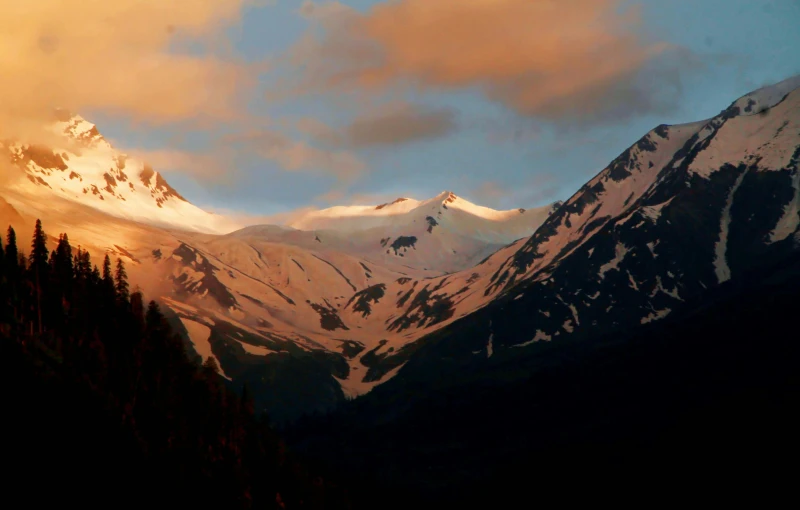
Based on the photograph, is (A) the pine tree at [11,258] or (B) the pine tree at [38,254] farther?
(B) the pine tree at [38,254]

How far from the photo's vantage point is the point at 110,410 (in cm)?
13488

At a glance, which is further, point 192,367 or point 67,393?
point 192,367

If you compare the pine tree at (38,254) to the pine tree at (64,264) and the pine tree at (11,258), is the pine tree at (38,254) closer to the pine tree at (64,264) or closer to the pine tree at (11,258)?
the pine tree at (64,264)

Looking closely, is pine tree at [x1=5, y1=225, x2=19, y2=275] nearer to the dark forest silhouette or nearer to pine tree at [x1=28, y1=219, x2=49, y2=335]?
the dark forest silhouette

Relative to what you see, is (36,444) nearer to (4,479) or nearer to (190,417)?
(4,479)

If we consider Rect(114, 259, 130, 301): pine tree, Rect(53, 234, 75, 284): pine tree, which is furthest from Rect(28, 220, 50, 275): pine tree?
Rect(114, 259, 130, 301): pine tree

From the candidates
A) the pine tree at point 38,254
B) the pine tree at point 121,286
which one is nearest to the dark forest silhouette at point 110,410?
the pine tree at point 38,254

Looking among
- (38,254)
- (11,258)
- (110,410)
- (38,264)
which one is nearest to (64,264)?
(38,254)

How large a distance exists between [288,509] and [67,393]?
224 feet

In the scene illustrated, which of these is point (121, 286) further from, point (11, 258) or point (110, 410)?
point (110, 410)

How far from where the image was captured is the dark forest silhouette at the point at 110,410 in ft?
361

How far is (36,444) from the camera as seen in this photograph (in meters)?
108

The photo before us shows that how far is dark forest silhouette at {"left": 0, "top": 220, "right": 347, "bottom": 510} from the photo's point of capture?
110 meters

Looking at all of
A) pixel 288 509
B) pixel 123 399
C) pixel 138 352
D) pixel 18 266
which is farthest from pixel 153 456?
pixel 288 509
